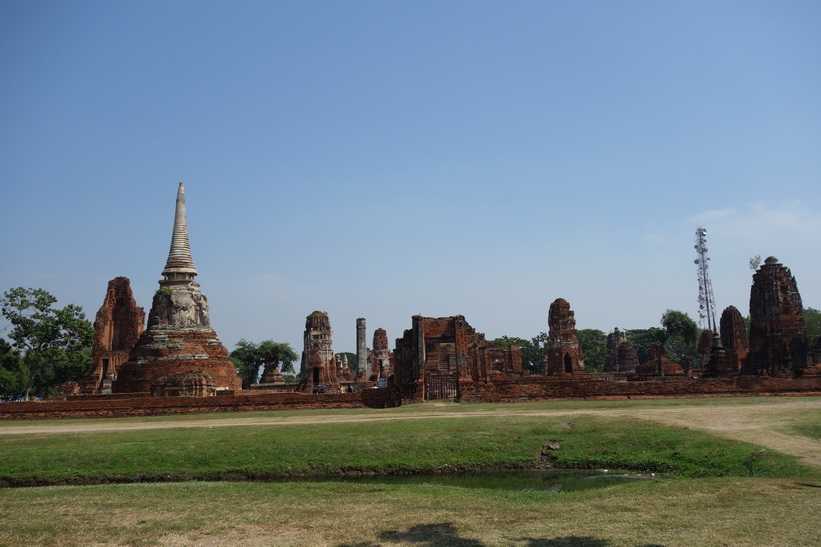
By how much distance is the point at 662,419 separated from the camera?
1730 cm

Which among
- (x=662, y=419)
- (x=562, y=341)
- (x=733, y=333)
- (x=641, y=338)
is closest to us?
(x=662, y=419)

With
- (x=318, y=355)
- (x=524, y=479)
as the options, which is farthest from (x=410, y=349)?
(x=524, y=479)

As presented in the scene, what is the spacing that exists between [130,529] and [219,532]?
1.24 meters

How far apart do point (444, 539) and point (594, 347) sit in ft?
337

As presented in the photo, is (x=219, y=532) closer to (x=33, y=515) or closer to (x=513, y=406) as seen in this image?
(x=33, y=515)

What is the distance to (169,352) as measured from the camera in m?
37.4

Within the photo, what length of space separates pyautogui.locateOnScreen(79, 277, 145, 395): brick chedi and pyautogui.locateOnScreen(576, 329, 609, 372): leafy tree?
67.0 metres

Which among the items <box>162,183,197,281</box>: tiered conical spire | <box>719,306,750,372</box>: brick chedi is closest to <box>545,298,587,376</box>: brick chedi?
<box>719,306,750,372</box>: brick chedi

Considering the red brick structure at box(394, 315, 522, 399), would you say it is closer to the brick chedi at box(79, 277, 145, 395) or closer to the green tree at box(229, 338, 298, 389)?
the brick chedi at box(79, 277, 145, 395)

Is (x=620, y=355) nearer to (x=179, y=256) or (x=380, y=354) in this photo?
(x=380, y=354)

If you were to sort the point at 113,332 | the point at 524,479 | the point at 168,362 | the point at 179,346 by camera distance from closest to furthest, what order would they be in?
the point at 524,479, the point at 168,362, the point at 179,346, the point at 113,332

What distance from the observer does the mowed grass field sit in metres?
8.11

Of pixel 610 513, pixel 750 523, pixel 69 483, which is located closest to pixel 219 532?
pixel 610 513

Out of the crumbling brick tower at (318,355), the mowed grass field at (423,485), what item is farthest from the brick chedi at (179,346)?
the mowed grass field at (423,485)
